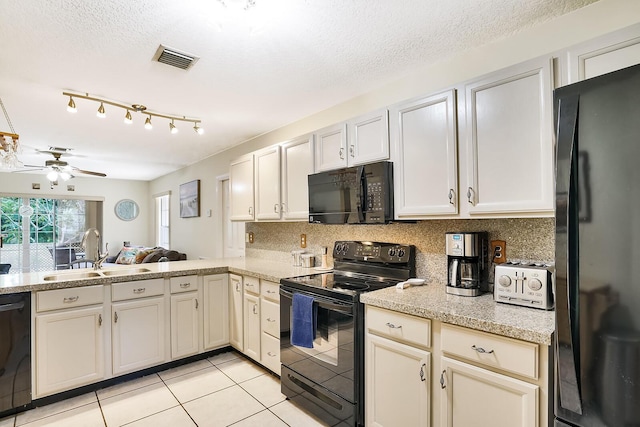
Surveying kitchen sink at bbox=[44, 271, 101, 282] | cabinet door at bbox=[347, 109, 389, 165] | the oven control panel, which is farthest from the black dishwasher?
cabinet door at bbox=[347, 109, 389, 165]

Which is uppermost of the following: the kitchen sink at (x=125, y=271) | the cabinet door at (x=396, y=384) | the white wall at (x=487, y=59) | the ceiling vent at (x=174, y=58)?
the ceiling vent at (x=174, y=58)

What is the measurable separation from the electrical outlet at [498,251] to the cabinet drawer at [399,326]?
2.14 feet

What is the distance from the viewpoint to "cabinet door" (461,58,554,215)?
5.06 feet

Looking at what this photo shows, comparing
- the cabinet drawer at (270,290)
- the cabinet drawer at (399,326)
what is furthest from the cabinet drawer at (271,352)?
the cabinet drawer at (399,326)

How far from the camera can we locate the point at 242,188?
3.67 m

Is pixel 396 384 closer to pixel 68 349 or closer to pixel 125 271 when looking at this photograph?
pixel 68 349

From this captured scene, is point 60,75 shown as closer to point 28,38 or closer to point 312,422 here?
point 28,38

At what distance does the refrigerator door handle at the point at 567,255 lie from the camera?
3.49ft

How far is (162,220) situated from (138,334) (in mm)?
5294

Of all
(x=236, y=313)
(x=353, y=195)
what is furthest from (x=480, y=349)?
(x=236, y=313)

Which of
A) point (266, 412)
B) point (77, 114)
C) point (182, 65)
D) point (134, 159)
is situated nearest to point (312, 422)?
point (266, 412)

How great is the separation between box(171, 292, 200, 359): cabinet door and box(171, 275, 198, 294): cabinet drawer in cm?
4

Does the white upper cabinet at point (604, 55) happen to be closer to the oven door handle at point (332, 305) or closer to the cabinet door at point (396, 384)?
the cabinet door at point (396, 384)

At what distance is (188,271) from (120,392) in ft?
3.44
